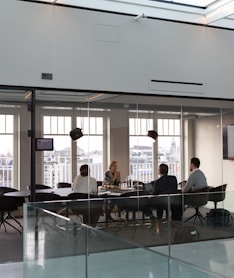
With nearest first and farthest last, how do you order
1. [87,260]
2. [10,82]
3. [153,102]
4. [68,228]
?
1. [87,260]
2. [68,228]
3. [10,82]
4. [153,102]

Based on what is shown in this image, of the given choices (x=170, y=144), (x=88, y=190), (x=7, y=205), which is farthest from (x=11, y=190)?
(x=170, y=144)

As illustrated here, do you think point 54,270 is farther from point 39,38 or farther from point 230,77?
point 230,77

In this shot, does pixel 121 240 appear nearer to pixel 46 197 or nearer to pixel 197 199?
pixel 46 197

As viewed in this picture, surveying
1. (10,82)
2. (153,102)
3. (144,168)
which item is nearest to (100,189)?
(144,168)

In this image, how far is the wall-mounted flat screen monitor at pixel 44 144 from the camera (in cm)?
643

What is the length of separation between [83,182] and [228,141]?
9.71 ft

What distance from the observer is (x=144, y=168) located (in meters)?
7.34

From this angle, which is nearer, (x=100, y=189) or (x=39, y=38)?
(x=39, y=38)

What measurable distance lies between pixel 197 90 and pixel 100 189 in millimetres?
2338

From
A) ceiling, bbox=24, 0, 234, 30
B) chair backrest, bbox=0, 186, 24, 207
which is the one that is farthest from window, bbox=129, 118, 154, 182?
chair backrest, bbox=0, 186, 24, 207

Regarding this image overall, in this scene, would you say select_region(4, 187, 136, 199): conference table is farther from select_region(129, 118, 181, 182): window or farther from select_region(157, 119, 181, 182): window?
select_region(157, 119, 181, 182): window

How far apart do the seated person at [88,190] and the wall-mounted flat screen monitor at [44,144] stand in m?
0.62

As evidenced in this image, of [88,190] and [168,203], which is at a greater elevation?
[88,190]

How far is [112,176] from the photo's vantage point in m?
7.12
